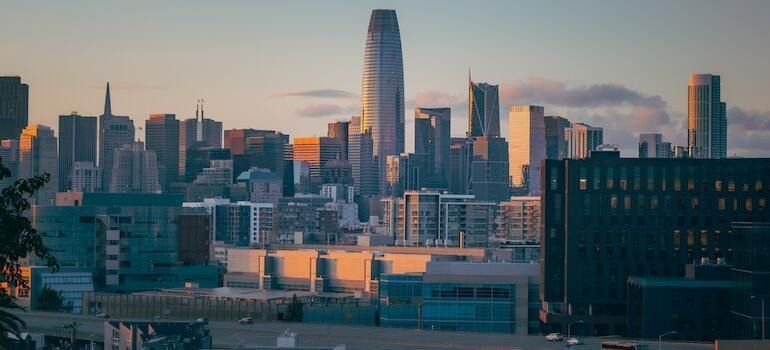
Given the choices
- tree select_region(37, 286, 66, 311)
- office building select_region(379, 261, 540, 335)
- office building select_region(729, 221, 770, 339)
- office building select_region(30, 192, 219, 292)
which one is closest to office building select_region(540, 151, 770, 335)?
office building select_region(379, 261, 540, 335)

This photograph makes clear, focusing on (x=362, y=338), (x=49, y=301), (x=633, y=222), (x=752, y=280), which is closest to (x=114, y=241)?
(x=49, y=301)

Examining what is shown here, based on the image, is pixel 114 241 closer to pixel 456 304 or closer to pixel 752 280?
pixel 456 304

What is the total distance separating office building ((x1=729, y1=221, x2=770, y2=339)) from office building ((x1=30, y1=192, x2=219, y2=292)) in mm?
88407

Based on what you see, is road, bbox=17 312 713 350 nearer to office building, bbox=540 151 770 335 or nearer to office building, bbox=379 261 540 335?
office building, bbox=379 261 540 335

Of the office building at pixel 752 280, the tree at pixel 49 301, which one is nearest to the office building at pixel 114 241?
the tree at pixel 49 301

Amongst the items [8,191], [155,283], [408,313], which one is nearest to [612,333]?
[408,313]

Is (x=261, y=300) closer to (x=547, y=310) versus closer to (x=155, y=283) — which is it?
(x=547, y=310)

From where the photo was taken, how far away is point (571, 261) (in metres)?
143

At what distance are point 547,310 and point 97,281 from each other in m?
68.1

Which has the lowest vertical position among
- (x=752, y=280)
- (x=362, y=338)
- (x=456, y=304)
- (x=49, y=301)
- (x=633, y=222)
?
(x=49, y=301)

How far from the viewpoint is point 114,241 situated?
195250 mm

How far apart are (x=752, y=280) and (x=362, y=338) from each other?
28.7 meters

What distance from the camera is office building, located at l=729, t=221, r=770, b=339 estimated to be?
393 feet

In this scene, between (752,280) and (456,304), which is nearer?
(752,280)
